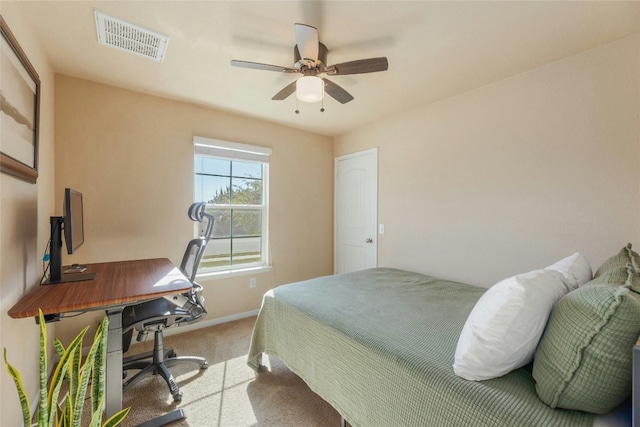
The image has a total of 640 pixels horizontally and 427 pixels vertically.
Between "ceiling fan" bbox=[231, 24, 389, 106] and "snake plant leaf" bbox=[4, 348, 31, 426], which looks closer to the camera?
"snake plant leaf" bbox=[4, 348, 31, 426]

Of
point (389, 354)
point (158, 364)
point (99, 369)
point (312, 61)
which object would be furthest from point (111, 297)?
point (312, 61)

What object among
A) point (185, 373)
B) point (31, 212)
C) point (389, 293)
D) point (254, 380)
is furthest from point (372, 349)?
point (31, 212)

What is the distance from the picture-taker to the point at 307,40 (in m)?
1.56

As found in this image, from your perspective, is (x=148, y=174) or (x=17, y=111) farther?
(x=148, y=174)

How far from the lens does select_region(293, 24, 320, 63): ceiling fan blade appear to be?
1469mm

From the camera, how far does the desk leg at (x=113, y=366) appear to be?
58.0 inches

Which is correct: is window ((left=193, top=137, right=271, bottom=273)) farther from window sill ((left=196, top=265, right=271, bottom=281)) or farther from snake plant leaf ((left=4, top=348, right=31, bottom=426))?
snake plant leaf ((left=4, top=348, right=31, bottom=426))

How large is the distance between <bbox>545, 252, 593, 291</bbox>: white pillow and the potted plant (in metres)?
1.94

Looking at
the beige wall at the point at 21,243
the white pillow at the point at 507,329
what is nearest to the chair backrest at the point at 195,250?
the beige wall at the point at 21,243

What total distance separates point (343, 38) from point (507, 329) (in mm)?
1851

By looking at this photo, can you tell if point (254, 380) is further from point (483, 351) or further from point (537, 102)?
point (537, 102)

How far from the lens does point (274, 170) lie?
3.53 meters

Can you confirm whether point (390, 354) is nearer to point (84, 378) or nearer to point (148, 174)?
point (84, 378)

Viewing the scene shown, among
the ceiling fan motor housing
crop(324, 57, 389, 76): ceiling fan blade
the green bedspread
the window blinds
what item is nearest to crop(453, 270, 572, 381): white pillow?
the green bedspread
